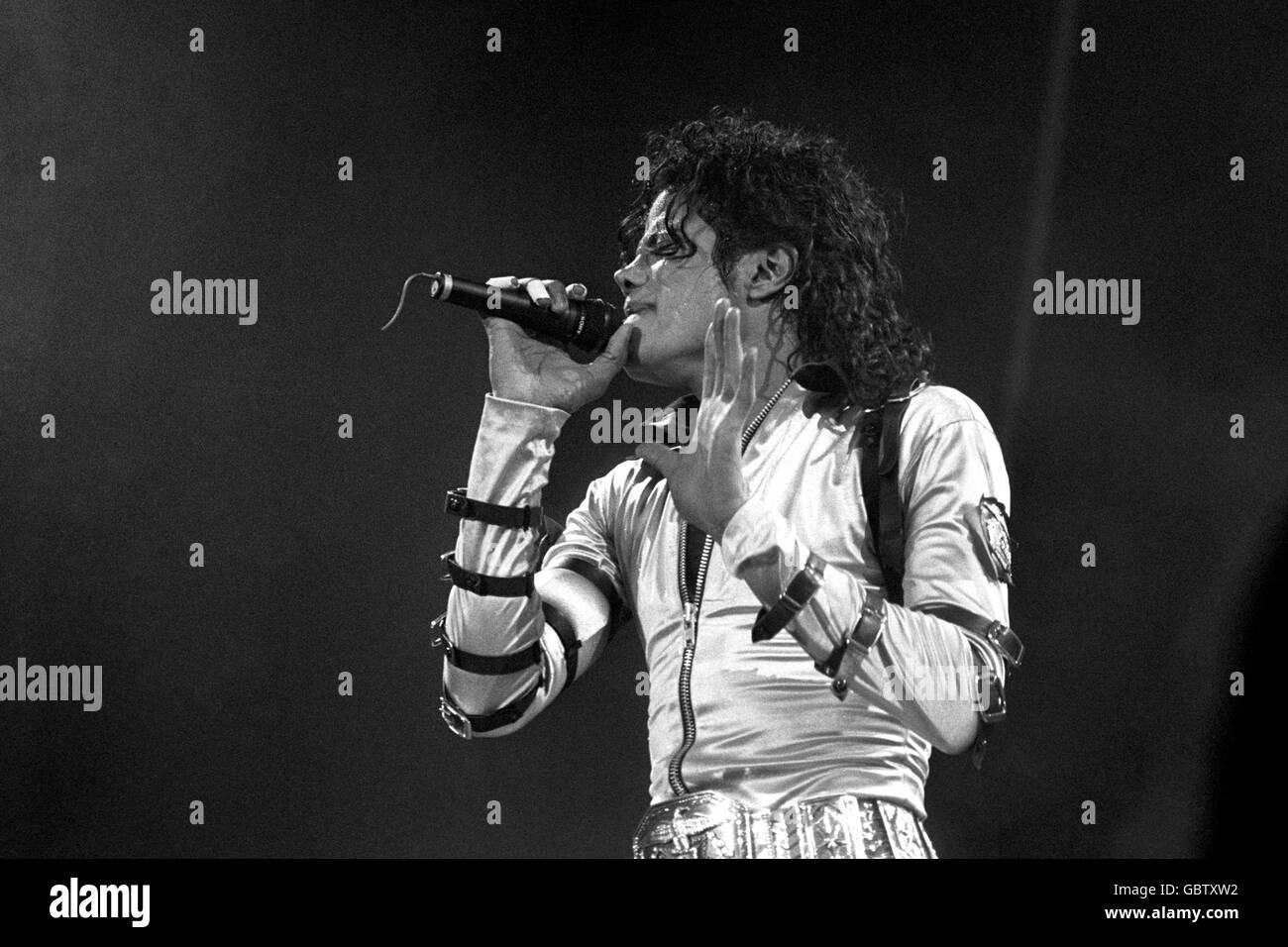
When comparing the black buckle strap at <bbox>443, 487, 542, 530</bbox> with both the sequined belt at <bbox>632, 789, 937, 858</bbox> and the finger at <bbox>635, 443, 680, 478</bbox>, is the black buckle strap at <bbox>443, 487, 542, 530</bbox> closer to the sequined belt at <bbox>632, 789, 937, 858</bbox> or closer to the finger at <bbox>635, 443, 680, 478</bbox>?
the finger at <bbox>635, 443, 680, 478</bbox>

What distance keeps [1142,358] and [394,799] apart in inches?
54.1

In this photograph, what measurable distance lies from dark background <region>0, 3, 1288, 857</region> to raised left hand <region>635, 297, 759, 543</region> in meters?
0.91

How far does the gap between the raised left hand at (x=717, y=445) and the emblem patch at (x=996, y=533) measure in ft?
0.95

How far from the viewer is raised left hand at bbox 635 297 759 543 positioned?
1868mm

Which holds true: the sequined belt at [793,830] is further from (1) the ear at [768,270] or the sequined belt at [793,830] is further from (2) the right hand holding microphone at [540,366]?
(1) the ear at [768,270]

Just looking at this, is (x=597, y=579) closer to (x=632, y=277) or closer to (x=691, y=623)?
(x=691, y=623)

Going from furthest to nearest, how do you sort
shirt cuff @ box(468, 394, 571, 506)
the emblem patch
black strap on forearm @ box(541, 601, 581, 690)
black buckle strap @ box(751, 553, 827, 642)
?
black strap on forearm @ box(541, 601, 581, 690) → shirt cuff @ box(468, 394, 571, 506) → the emblem patch → black buckle strap @ box(751, 553, 827, 642)

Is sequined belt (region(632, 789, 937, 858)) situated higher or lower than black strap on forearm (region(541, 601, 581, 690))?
lower

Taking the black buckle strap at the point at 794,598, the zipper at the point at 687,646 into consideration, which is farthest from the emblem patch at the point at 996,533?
the zipper at the point at 687,646

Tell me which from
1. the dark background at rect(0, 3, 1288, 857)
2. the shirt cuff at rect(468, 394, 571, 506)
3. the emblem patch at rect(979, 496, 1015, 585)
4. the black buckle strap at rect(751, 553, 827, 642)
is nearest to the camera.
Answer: the black buckle strap at rect(751, 553, 827, 642)

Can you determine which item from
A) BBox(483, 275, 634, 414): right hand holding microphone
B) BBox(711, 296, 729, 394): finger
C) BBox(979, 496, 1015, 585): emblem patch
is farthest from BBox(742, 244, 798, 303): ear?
BBox(979, 496, 1015, 585): emblem patch

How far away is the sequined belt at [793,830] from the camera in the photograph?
6.28 feet

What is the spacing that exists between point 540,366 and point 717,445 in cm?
34
